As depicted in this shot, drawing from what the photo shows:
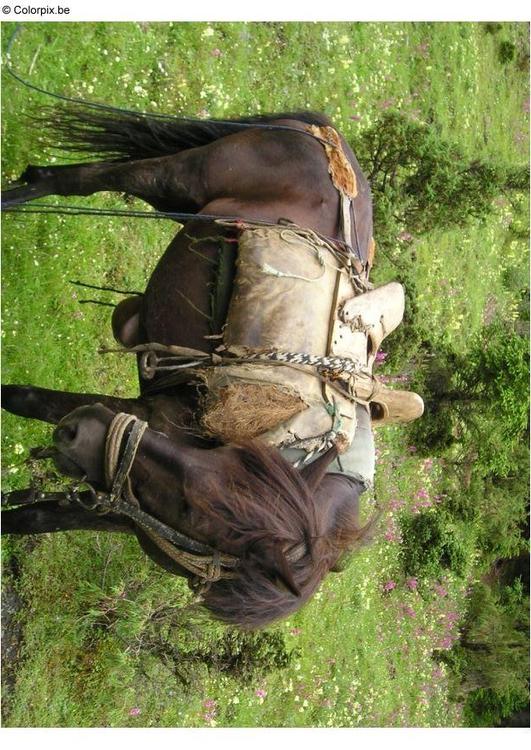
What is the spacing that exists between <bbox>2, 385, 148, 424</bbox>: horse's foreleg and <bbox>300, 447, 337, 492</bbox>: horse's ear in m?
0.76

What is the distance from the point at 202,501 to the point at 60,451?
57cm

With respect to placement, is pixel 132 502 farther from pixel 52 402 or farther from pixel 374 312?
pixel 374 312

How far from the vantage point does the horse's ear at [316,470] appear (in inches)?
116

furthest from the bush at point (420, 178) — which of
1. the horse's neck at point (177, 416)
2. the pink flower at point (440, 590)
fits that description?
the pink flower at point (440, 590)

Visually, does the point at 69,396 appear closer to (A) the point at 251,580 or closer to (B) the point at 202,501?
(B) the point at 202,501

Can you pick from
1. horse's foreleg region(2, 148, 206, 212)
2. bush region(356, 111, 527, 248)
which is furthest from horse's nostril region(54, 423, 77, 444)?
bush region(356, 111, 527, 248)

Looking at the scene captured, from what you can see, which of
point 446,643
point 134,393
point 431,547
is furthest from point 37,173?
point 446,643

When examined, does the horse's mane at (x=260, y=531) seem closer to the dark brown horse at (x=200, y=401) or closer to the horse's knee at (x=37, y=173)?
the dark brown horse at (x=200, y=401)

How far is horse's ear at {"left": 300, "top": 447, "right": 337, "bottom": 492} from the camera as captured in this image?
295 centimetres

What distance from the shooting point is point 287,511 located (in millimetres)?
2682

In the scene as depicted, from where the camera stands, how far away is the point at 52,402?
11.2ft

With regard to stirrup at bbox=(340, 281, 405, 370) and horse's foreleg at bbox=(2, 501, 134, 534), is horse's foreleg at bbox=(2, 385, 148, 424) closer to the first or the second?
Result: horse's foreleg at bbox=(2, 501, 134, 534)

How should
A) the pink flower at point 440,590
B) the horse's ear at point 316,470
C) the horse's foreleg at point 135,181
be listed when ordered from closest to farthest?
the horse's ear at point 316,470 < the horse's foreleg at point 135,181 < the pink flower at point 440,590
